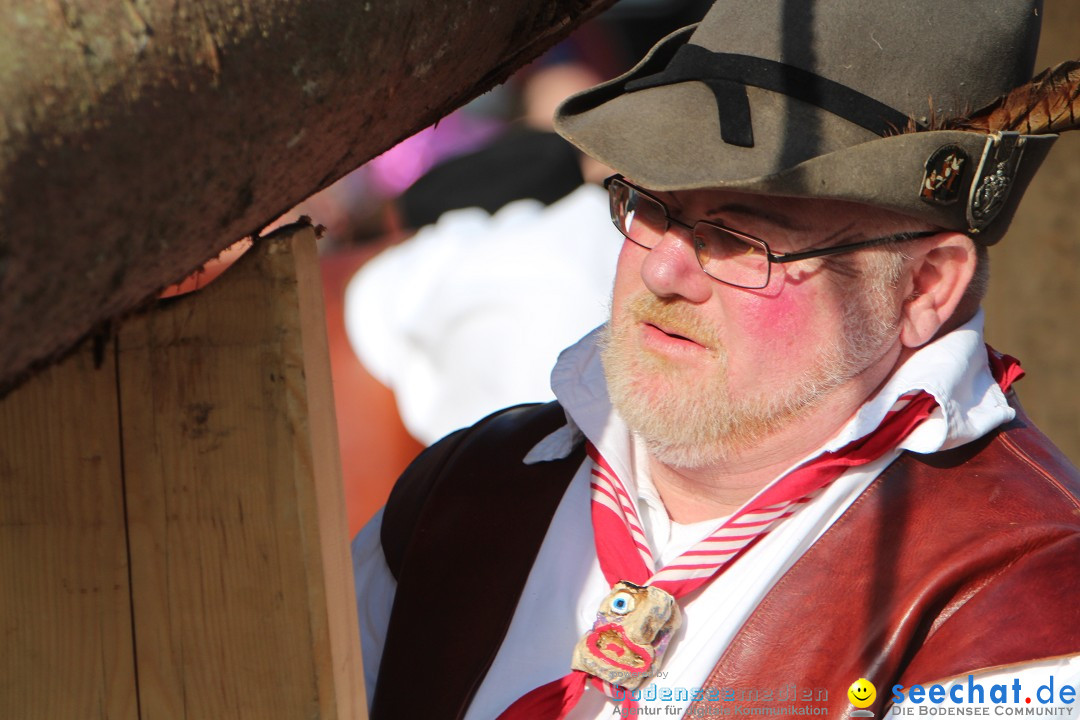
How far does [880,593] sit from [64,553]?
1.06 m

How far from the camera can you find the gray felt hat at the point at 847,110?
155cm

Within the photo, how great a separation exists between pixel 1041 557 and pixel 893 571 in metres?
0.20

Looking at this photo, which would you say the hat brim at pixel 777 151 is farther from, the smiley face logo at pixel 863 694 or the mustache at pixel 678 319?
the smiley face logo at pixel 863 694

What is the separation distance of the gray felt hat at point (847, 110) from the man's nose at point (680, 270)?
0.14 metres

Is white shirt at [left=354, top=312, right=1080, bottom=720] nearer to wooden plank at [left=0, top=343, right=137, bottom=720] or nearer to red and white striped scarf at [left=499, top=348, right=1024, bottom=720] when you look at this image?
red and white striped scarf at [left=499, top=348, right=1024, bottom=720]

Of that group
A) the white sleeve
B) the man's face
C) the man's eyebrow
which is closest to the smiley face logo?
the man's face

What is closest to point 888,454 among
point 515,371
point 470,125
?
point 515,371

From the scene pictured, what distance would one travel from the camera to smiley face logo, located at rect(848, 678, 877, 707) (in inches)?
55.7

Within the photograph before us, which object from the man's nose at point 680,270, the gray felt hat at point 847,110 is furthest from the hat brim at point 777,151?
the man's nose at point 680,270

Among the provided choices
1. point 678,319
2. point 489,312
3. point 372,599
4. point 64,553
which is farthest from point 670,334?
point 489,312

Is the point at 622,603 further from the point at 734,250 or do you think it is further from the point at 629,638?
the point at 734,250

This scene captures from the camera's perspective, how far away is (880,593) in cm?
148

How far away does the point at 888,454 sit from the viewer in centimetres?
163

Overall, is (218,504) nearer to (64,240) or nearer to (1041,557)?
(64,240)
